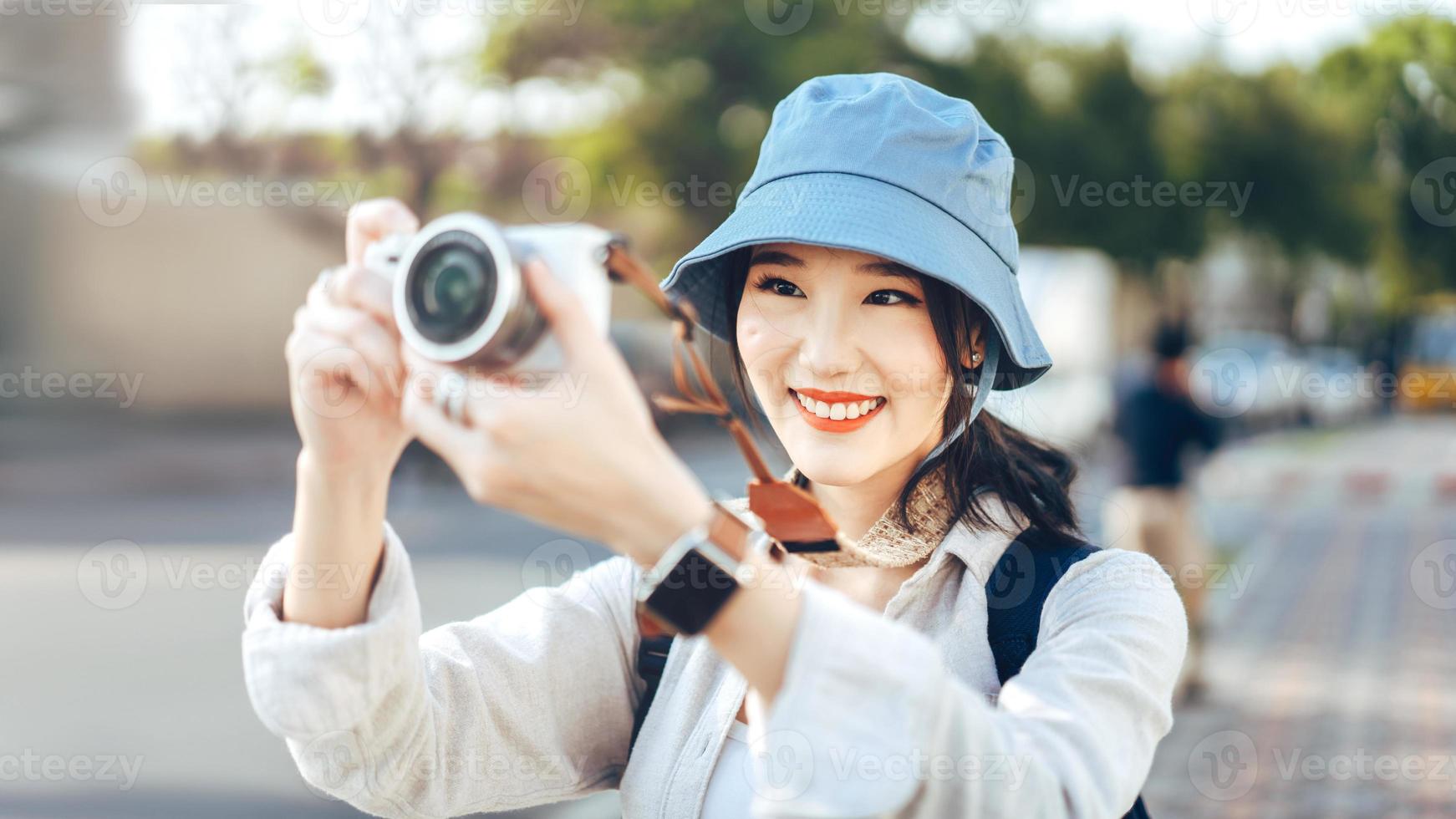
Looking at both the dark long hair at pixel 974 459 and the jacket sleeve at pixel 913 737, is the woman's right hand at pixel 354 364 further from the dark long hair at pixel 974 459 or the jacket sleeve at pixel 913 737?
the dark long hair at pixel 974 459

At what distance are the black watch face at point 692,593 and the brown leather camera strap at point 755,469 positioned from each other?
0.28 m

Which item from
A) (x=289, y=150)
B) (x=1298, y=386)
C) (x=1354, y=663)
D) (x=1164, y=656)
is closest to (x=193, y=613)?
(x=1354, y=663)

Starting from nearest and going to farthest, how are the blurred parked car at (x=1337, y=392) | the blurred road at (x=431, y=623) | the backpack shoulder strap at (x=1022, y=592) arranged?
1. the backpack shoulder strap at (x=1022, y=592)
2. the blurred road at (x=431, y=623)
3. the blurred parked car at (x=1337, y=392)

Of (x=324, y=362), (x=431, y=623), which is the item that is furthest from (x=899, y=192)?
(x=431, y=623)

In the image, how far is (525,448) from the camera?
1142mm

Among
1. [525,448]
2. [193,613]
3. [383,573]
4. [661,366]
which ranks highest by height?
[525,448]

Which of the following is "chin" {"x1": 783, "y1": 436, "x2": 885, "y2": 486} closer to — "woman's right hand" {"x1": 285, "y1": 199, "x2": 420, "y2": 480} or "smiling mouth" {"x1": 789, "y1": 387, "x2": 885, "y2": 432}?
"smiling mouth" {"x1": 789, "y1": 387, "x2": 885, "y2": 432}

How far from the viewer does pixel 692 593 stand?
4.03 feet

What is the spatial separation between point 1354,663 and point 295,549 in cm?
742

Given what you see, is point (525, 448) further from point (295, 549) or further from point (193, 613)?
point (193, 613)

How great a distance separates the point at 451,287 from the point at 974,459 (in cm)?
Result: 95

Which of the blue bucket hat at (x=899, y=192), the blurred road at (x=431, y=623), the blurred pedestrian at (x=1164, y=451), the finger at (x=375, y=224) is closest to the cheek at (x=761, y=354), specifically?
the blue bucket hat at (x=899, y=192)

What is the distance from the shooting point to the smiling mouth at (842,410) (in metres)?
1.79

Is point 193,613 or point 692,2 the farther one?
point 692,2
